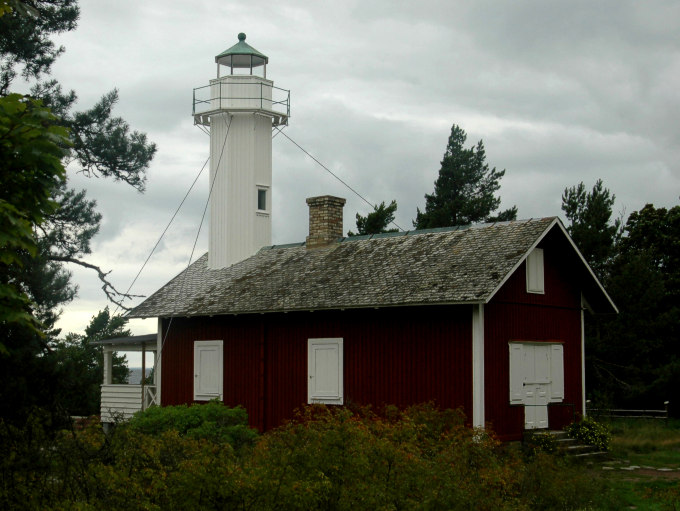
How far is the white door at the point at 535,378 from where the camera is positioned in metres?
20.9

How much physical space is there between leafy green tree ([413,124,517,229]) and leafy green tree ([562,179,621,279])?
5.93 meters

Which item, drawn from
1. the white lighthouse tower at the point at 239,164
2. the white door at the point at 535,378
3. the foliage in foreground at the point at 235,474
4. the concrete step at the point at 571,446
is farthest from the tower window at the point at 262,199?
the foliage in foreground at the point at 235,474

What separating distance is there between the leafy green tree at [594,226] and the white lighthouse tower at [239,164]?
14.3 m

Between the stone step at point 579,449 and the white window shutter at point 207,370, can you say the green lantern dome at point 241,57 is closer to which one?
the white window shutter at point 207,370

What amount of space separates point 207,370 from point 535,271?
8792 mm

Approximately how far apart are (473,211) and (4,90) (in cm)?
2594

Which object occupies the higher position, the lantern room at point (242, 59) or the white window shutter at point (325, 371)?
the lantern room at point (242, 59)

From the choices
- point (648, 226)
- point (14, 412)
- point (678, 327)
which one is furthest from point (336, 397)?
point (648, 226)

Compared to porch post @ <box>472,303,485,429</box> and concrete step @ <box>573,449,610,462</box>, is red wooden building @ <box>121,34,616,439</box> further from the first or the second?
concrete step @ <box>573,449,610,462</box>

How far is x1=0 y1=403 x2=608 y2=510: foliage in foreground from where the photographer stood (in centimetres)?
813

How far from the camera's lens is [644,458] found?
20797mm

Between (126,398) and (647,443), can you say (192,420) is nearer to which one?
(126,398)

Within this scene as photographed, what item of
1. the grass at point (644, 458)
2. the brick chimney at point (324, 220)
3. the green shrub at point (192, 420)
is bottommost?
the grass at point (644, 458)

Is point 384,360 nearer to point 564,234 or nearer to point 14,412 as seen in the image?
point 564,234
